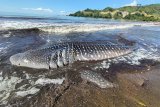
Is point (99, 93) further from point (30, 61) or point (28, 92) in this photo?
point (30, 61)

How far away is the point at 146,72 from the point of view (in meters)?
7.47

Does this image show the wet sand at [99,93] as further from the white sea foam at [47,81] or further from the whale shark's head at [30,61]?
the whale shark's head at [30,61]

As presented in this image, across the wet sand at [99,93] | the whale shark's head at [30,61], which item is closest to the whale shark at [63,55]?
the whale shark's head at [30,61]

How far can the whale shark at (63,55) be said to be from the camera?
24.4 ft

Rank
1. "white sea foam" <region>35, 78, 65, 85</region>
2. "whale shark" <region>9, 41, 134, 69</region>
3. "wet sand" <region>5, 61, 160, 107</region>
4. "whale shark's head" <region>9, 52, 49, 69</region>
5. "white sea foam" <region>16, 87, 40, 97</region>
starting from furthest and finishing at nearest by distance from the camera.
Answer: "whale shark" <region>9, 41, 134, 69</region>, "whale shark's head" <region>9, 52, 49, 69</region>, "white sea foam" <region>35, 78, 65, 85</region>, "white sea foam" <region>16, 87, 40, 97</region>, "wet sand" <region>5, 61, 160, 107</region>

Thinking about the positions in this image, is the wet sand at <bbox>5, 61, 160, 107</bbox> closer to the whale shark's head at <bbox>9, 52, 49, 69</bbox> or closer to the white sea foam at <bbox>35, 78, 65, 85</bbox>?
the white sea foam at <bbox>35, 78, 65, 85</bbox>

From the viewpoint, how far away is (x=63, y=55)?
311 inches

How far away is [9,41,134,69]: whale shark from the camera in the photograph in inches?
293

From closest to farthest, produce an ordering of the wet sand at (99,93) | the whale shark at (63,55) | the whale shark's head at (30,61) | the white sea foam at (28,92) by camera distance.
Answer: the wet sand at (99,93)
the white sea foam at (28,92)
the whale shark's head at (30,61)
the whale shark at (63,55)

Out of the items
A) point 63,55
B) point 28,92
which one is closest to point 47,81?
point 28,92

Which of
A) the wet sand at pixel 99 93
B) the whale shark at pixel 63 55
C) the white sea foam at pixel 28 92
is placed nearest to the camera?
the wet sand at pixel 99 93

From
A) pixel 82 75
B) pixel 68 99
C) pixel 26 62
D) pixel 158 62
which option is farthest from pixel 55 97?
pixel 158 62

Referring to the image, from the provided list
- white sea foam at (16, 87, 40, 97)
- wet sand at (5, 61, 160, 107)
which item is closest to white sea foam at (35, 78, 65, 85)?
wet sand at (5, 61, 160, 107)

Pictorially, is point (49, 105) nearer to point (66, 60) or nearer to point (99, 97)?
point (99, 97)
